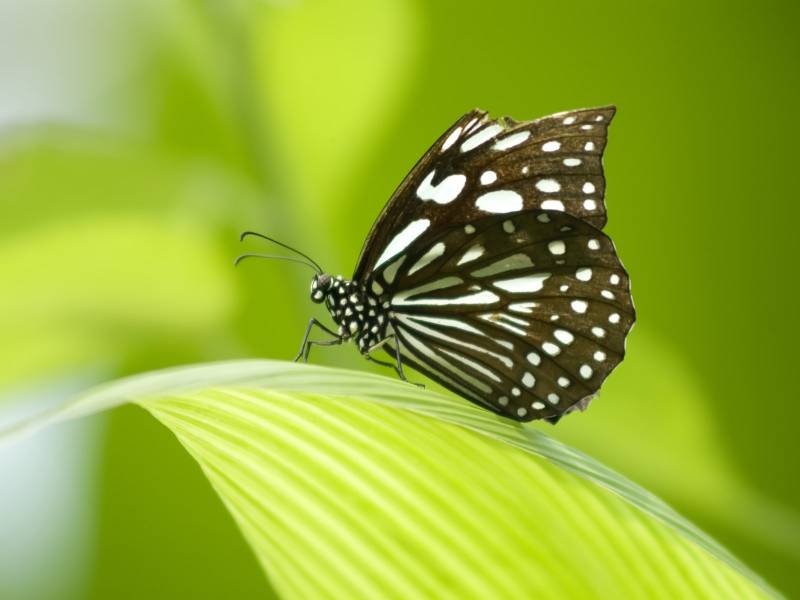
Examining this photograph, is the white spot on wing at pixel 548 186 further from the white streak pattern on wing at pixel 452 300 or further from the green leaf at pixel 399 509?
the green leaf at pixel 399 509

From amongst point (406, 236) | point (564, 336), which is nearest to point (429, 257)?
point (406, 236)

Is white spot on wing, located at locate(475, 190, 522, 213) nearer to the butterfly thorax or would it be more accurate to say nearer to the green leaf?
the butterfly thorax

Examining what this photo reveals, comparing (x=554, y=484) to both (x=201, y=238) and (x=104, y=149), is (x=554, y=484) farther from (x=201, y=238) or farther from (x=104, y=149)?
(x=104, y=149)

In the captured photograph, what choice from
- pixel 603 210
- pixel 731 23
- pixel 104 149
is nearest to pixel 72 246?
pixel 104 149

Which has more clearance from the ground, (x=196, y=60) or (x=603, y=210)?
(x=196, y=60)

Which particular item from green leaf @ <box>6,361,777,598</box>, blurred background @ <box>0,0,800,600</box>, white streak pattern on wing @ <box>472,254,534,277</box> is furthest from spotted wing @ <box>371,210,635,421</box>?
blurred background @ <box>0,0,800,600</box>

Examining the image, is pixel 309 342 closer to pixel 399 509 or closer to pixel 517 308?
pixel 517 308
